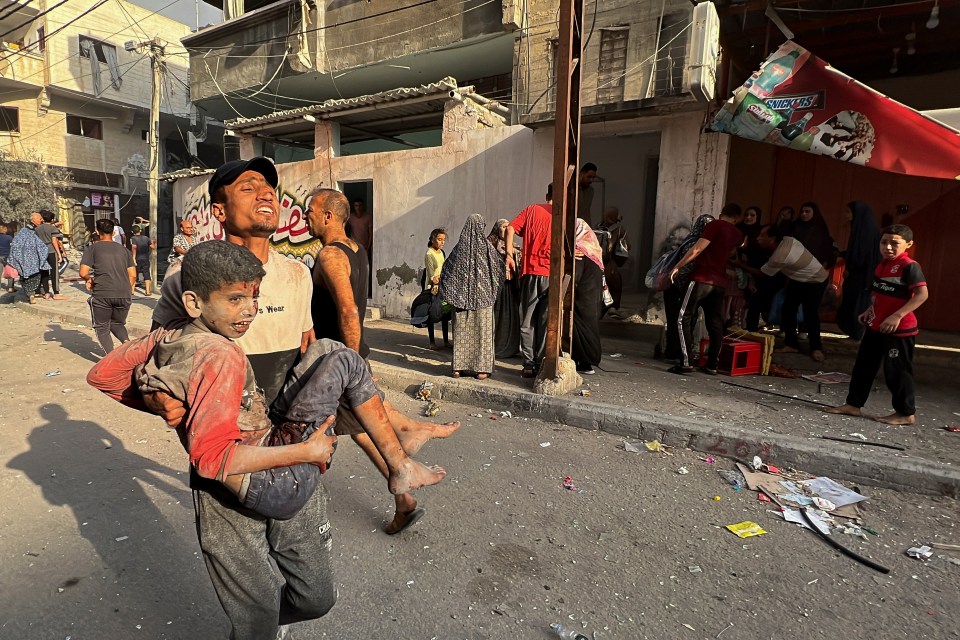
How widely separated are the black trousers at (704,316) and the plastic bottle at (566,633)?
4.53 m

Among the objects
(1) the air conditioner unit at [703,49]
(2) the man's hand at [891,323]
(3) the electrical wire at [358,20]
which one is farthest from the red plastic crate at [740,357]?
(3) the electrical wire at [358,20]

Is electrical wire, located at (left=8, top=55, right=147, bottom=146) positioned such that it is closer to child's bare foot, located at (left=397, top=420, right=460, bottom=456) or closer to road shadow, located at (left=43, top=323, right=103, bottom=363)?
road shadow, located at (left=43, top=323, right=103, bottom=363)

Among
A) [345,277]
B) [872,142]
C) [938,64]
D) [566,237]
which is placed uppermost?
[938,64]

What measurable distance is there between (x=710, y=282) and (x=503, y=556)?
4.34 meters

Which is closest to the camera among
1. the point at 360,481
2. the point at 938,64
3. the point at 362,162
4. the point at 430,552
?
the point at 430,552

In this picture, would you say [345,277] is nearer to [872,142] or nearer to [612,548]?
Answer: [612,548]

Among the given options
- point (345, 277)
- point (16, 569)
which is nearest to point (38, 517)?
point (16, 569)

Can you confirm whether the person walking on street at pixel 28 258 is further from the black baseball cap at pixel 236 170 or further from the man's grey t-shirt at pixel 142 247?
the black baseball cap at pixel 236 170

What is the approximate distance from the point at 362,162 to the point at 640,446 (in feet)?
28.0

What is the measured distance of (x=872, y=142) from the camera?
548 centimetres

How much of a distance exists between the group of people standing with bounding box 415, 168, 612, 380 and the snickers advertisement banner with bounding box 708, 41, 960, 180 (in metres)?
1.94

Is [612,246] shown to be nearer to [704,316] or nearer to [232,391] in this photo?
[704,316]

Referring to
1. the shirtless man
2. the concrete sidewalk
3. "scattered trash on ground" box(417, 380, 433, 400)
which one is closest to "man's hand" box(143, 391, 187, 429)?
the shirtless man

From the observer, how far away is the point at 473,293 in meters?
5.52
